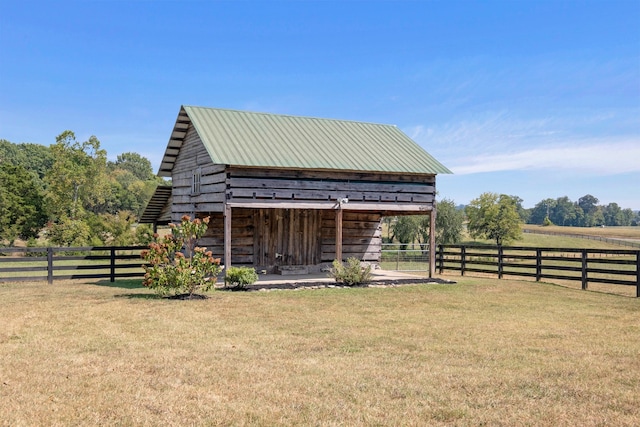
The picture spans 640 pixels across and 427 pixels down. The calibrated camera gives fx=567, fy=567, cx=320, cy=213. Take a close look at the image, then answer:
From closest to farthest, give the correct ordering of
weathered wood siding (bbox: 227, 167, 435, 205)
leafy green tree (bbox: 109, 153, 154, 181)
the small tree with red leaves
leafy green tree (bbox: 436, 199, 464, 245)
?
the small tree with red leaves → weathered wood siding (bbox: 227, 167, 435, 205) → leafy green tree (bbox: 436, 199, 464, 245) → leafy green tree (bbox: 109, 153, 154, 181)

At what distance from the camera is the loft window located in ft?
71.9

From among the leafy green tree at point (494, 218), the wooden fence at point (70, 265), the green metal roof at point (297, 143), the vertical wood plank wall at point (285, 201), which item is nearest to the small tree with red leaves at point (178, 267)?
the vertical wood plank wall at point (285, 201)

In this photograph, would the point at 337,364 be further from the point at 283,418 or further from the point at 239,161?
the point at 239,161

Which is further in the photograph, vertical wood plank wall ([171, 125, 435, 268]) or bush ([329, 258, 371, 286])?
vertical wood plank wall ([171, 125, 435, 268])

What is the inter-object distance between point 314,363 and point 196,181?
48.7ft

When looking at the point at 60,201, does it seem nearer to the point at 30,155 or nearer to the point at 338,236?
the point at 338,236

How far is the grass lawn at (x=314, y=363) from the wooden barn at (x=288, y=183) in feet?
19.0

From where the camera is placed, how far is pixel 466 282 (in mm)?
21891

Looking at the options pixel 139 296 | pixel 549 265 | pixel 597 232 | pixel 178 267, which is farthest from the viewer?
pixel 597 232

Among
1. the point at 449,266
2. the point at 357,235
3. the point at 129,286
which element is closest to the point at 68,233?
the point at 129,286

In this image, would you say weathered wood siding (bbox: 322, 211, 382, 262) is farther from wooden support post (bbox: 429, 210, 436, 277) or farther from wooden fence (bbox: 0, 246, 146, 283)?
wooden fence (bbox: 0, 246, 146, 283)

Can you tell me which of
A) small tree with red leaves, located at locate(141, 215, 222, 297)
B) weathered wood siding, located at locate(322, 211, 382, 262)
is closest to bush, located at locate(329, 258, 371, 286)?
weathered wood siding, located at locate(322, 211, 382, 262)

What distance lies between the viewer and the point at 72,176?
184 ft

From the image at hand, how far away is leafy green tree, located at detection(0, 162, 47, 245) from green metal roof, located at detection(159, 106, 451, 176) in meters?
38.3
